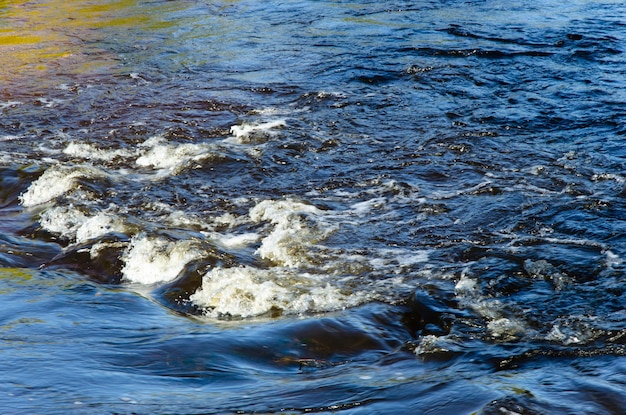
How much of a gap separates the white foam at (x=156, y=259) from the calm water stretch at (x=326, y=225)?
0.06 feet

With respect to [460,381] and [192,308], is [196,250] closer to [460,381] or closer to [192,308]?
[192,308]

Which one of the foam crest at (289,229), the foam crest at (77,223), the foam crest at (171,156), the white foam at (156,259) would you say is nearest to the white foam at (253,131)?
the foam crest at (171,156)

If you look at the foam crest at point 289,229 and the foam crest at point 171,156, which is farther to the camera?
the foam crest at point 171,156

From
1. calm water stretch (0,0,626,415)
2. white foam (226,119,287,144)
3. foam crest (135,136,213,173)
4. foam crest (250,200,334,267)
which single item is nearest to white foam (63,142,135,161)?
calm water stretch (0,0,626,415)

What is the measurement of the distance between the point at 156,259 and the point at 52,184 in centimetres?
238

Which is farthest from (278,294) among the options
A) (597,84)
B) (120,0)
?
(120,0)

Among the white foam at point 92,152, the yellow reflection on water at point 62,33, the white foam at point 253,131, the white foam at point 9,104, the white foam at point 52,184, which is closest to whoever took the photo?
the white foam at point 52,184

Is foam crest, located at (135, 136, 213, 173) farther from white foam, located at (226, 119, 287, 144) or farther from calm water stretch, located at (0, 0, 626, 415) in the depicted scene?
white foam, located at (226, 119, 287, 144)

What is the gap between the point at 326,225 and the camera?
6.71 m

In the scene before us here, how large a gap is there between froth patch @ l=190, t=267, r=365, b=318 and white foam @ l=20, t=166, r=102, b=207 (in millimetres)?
2800

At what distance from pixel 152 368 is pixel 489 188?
4252mm

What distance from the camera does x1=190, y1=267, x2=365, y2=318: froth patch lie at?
5172 mm

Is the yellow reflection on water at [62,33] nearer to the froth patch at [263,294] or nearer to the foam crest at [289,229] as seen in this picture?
the foam crest at [289,229]

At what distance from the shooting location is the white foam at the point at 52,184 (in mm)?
7645
